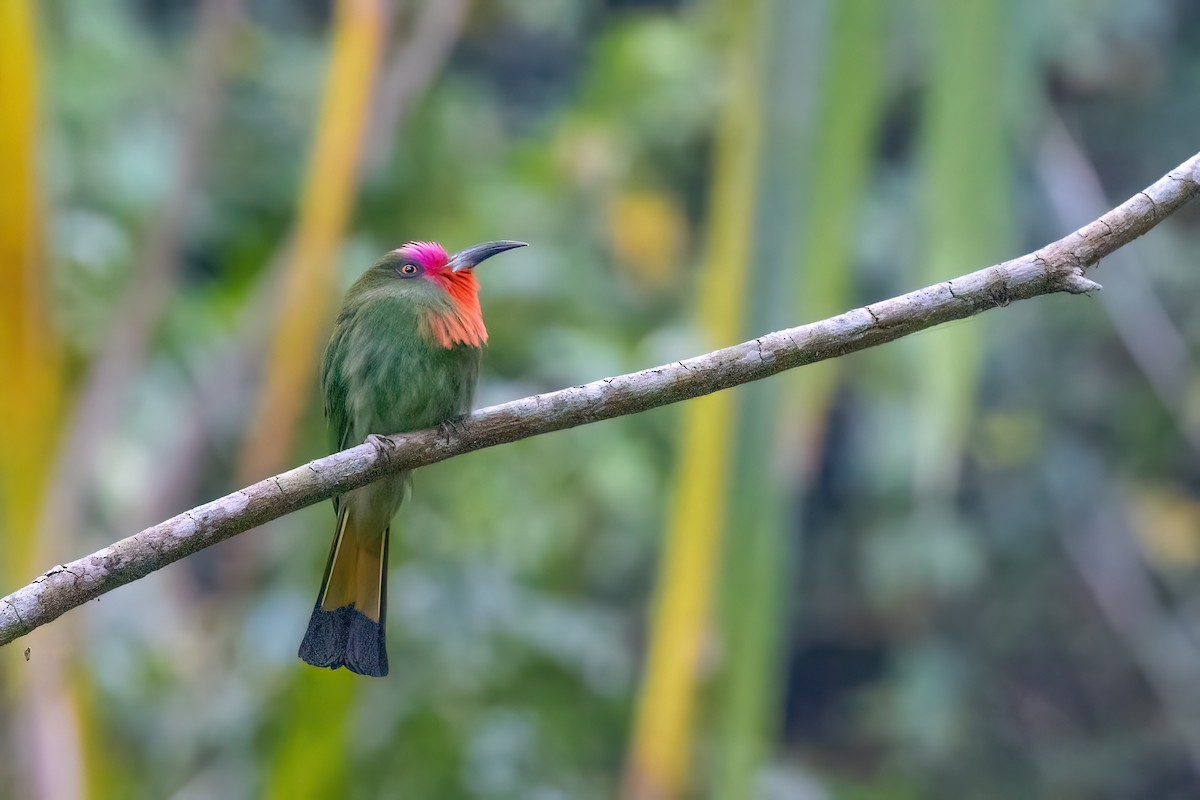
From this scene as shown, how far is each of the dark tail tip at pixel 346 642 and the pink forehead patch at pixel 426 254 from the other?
54cm

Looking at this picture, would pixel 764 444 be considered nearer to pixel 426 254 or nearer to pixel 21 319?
pixel 426 254

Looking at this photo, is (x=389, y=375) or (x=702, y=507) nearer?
(x=389, y=375)

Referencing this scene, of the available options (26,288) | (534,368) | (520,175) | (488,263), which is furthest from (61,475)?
(520,175)

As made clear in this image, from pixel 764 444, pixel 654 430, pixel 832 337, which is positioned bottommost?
pixel 832 337

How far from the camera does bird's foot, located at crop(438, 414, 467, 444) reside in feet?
5.67

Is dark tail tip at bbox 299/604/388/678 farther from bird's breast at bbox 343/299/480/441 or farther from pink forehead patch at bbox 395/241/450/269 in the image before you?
pink forehead patch at bbox 395/241/450/269

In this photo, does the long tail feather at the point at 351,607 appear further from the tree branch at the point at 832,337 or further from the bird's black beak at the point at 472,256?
the bird's black beak at the point at 472,256

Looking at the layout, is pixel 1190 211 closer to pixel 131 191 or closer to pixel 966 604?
pixel 966 604

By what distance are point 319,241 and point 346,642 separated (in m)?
1.45

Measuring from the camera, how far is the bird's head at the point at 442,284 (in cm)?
193

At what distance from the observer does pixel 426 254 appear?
6.68 feet

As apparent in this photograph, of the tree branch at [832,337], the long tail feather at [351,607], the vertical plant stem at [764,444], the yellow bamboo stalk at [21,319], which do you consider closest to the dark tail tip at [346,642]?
the long tail feather at [351,607]

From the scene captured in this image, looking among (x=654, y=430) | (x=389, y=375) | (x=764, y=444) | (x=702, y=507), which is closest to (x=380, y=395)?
(x=389, y=375)

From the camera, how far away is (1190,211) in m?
6.90
